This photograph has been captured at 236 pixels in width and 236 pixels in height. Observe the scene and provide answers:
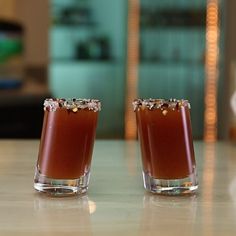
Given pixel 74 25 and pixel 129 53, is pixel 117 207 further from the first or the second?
pixel 74 25

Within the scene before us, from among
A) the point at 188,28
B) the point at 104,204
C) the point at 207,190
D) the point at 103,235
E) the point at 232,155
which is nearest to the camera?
the point at 103,235

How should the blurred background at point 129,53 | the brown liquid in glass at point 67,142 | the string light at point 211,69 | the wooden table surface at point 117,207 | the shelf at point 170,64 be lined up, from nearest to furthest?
1. the wooden table surface at point 117,207
2. the brown liquid in glass at point 67,142
3. the blurred background at point 129,53
4. the string light at point 211,69
5. the shelf at point 170,64

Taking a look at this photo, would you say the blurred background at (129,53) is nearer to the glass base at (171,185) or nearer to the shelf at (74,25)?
the shelf at (74,25)

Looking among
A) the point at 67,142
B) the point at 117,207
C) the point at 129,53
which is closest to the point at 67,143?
the point at 67,142

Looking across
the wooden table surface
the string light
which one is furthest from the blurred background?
the wooden table surface

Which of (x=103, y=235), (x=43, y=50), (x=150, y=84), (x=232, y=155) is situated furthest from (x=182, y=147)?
(x=150, y=84)

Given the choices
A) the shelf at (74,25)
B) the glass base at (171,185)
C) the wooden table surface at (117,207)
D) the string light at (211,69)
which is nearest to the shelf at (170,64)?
the string light at (211,69)

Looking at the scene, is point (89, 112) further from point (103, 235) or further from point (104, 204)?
point (103, 235)
